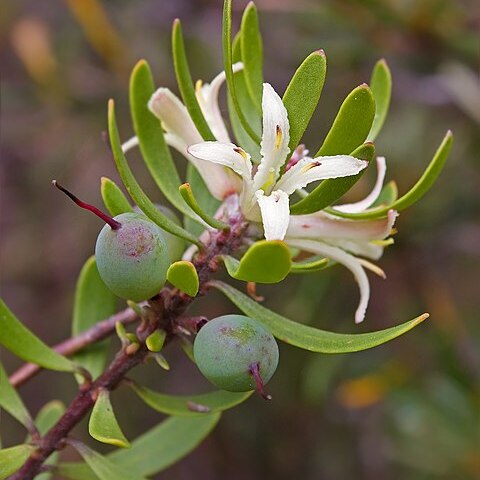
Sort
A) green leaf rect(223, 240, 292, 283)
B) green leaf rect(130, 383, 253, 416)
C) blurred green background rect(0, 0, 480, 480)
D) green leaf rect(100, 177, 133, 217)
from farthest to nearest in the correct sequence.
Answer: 1. blurred green background rect(0, 0, 480, 480)
2. green leaf rect(130, 383, 253, 416)
3. green leaf rect(100, 177, 133, 217)
4. green leaf rect(223, 240, 292, 283)

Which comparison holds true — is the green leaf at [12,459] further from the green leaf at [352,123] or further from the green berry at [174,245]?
the green leaf at [352,123]

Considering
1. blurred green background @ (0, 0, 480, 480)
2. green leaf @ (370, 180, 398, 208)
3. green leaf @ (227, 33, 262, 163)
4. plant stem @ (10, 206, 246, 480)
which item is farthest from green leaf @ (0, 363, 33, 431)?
blurred green background @ (0, 0, 480, 480)

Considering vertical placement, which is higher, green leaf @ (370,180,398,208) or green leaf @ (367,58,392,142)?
green leaf @ (367,58,392,142)

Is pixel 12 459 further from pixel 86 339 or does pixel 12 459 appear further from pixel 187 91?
pixel 187 91

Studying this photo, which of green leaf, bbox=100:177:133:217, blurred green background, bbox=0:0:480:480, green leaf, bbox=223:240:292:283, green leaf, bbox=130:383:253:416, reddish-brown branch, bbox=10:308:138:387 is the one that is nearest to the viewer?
green leaf, bbox=223:240:292:283

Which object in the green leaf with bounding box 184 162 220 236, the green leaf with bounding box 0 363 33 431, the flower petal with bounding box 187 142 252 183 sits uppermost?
the flower petal with bounding box 187 142 252 183

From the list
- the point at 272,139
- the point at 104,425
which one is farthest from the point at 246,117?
the point at 104,425

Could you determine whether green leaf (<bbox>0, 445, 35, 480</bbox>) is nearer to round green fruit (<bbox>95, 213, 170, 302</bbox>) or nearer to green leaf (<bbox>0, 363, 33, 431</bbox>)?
green leaf (<bbox>0, 363, 33, 431</bbox>)
